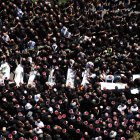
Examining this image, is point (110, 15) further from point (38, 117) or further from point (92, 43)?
point (38, 117)

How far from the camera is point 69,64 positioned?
87.1 ft

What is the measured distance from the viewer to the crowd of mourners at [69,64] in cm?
2378

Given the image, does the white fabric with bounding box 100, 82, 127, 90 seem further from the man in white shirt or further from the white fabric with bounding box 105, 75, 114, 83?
the man in white shirt

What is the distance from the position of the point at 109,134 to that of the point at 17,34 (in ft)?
29.8

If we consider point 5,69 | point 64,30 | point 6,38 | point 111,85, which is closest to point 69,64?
point 64,30

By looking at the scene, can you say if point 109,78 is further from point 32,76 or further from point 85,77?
point 32,76

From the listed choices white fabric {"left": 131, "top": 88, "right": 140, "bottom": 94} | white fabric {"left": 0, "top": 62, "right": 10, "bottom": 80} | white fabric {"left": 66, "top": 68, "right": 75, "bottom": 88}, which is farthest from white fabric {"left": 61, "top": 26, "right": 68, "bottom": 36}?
white fabric {"left": 131, "top": 88, "right": 140, "bottom": 94}

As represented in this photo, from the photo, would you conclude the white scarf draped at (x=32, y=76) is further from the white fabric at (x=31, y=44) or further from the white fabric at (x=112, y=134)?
the white fabric at (x=112, y=134)

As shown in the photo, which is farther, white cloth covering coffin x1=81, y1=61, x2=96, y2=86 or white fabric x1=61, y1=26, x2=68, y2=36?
white fabric x1=61, y1=26, x2=68, y2=36

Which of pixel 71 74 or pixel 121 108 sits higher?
pixel 71 74

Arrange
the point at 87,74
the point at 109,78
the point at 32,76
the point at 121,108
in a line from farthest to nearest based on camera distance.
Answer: the point at 32,76 < the point at 87,74 < the point at 109,78 < the point at 121,108

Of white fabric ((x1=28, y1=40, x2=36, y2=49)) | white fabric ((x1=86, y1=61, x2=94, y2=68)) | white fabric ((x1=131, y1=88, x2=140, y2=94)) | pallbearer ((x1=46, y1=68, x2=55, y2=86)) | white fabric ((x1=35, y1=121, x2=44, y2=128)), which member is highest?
white fabric ((x1=28, y1=40, x2=36, y2=49))

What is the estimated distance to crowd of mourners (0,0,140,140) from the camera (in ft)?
78.0

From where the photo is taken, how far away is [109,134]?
2336 cm
